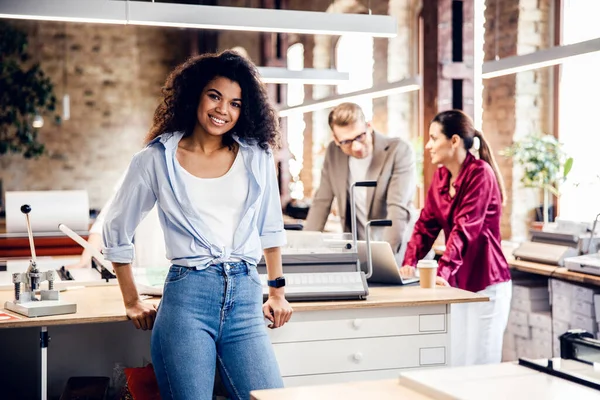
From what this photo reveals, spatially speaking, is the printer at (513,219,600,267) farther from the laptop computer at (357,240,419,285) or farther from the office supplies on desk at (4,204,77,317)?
the office supplies on desk at (4,204,77,317)

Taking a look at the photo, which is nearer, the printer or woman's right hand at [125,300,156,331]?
woman's right hand at [125,300,156,331]

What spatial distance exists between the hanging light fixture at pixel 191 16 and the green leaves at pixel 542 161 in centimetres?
190

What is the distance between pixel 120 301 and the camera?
3.11 metres

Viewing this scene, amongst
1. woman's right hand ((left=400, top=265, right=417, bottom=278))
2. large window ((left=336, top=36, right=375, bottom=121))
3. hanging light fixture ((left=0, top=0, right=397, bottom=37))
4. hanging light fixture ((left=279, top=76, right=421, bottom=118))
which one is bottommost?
woman's right hand ((left=400, top=265, right=417, bottom=278))

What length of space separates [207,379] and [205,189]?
541 mm

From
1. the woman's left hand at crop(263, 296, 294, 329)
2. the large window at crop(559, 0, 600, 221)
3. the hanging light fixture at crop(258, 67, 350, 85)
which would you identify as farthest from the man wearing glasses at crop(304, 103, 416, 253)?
the hanging light fixture at crop(258, 67, 350, 85)

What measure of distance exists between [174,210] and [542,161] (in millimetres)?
4462

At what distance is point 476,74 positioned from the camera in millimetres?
5551

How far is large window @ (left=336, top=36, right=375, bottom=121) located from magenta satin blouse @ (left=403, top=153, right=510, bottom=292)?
555 centimetres

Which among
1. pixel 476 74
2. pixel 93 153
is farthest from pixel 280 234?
pixel 93 153

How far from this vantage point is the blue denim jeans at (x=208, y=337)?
223cm

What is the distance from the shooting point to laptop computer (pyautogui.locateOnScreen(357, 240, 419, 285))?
3367 mm

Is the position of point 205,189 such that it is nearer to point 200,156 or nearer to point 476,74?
point 200,156

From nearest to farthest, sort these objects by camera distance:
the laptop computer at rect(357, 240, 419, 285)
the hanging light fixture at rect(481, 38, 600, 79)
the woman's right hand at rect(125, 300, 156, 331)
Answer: the woman's right hand at rect(125, 300, 156, 331)
the laptop computer at rect(357, 240, 419, 285)
the hanging light fixture at rect(481, 38, 600, 79)
